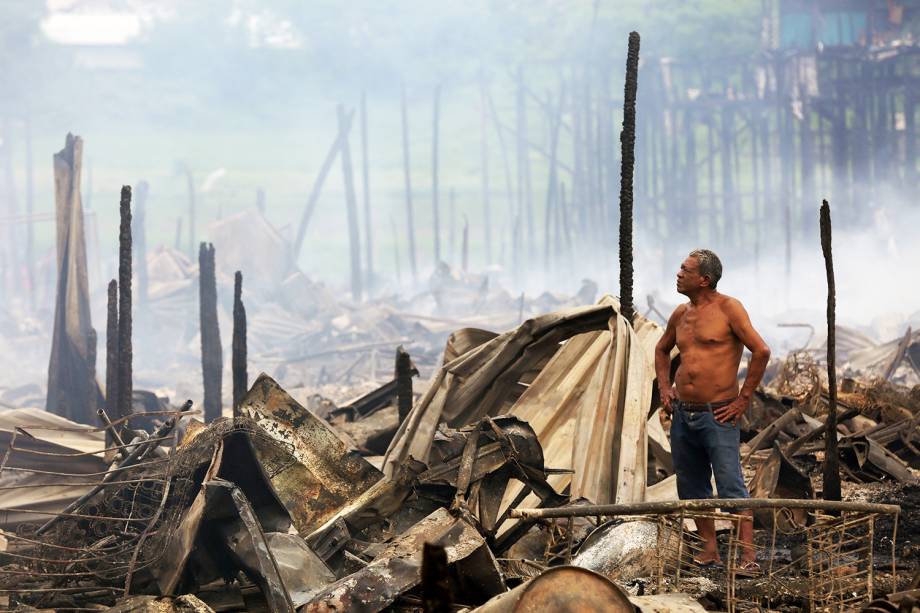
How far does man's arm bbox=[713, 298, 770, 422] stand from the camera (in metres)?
5.28

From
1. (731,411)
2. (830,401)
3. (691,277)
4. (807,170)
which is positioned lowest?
(830,401)

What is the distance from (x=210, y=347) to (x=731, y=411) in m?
9.18

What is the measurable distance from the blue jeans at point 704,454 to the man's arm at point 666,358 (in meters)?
0.05

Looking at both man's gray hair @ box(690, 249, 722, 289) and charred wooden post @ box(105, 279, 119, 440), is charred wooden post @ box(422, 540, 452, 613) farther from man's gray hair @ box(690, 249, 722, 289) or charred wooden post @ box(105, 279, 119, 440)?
charred wooden post @ box(105, 279, 119, 440)

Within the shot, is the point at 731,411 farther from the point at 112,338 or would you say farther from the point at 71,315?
the point at 71,315

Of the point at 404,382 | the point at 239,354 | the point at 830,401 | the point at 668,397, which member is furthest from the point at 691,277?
the point at 239,354

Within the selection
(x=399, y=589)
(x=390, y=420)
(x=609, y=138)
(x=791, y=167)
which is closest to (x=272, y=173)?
(x=609, y=138)

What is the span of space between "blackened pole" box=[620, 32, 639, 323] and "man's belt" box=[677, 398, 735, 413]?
1.99m

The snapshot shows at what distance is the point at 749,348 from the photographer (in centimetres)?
530

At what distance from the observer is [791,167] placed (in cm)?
3728

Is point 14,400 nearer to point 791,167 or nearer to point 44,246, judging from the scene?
point 791,167

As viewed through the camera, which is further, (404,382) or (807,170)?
(807,170)

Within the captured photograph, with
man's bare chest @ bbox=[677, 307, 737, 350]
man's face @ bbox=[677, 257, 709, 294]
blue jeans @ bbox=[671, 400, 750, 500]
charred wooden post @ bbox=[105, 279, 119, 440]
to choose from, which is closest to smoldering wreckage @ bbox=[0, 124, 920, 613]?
blue jeans @ bbox=[671, 400, 750, 500]

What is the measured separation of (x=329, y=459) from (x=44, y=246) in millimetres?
54208
